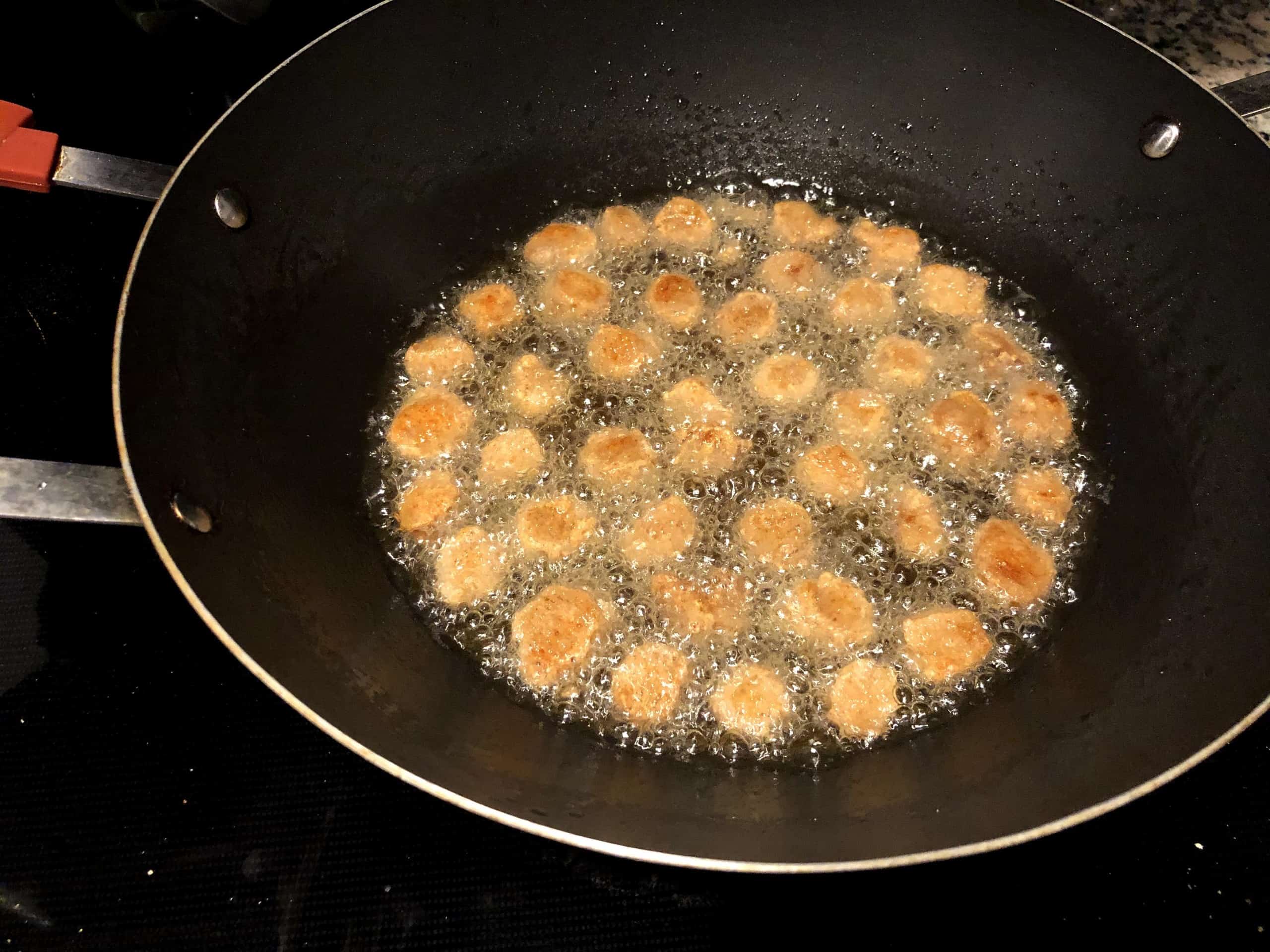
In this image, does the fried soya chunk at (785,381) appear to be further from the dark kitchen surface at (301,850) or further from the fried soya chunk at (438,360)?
the dark kitchen surface at (301,850)

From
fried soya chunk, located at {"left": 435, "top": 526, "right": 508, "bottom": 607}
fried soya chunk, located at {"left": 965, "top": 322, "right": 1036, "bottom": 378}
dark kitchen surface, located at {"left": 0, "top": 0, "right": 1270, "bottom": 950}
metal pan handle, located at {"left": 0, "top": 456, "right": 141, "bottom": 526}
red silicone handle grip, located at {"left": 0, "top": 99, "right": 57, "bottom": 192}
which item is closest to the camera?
metal pan handle, located at {"left": 0, "top": 456, "right": 141, "bottom": 526}

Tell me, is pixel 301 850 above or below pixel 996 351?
below

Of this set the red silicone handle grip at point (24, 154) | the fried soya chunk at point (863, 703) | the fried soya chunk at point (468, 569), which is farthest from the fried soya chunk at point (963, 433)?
the red silicone handle grip at point (24, 154)

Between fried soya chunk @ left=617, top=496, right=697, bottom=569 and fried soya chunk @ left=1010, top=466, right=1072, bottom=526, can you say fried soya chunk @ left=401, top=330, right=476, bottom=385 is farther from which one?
fried soya chunk @ left=1010, top=466, right=1072, bottom=526

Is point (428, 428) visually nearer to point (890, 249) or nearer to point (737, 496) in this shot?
point (737, 496)

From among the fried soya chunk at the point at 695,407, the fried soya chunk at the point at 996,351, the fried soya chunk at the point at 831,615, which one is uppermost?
the fried soya chunk at the point at 996,351

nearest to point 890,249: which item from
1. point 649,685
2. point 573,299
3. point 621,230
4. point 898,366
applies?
point 898,366

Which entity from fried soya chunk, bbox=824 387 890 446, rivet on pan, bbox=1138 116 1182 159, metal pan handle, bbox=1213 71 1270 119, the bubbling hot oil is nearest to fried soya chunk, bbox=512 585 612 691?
the bubbling hot oil
